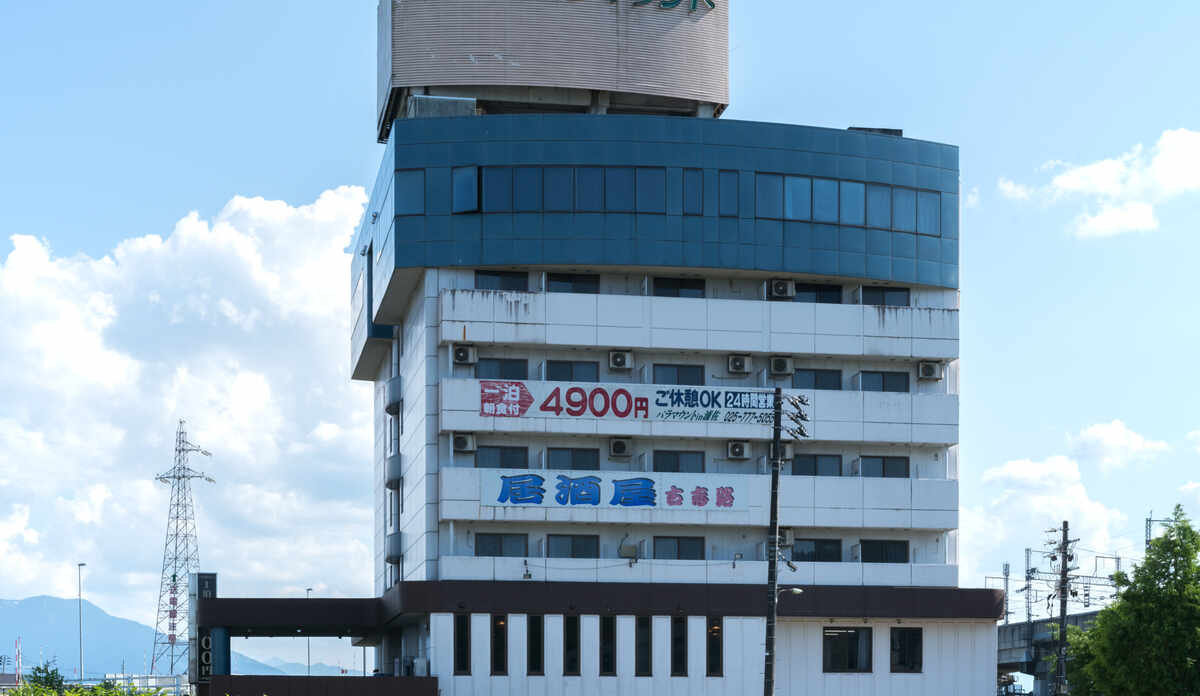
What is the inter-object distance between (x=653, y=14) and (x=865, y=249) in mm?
13915

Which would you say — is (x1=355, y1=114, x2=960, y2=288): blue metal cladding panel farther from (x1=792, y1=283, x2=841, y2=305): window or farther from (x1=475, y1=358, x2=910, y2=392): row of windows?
(x1=475, y1=358, x2=910, y2=392): row of windows

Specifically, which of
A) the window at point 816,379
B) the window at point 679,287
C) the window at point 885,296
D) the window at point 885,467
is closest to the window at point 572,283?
the window at point 679,287

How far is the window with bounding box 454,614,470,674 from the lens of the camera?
216ft

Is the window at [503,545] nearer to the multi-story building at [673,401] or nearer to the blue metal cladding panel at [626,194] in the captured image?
the multi-story building at [673,401]

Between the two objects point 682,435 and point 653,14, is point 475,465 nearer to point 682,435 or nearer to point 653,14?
point 682,435

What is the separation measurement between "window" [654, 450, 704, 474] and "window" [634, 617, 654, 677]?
6.15m

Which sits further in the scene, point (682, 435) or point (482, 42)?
point (482, 42)

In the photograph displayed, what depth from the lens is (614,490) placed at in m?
67.8

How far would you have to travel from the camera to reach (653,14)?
7431cm

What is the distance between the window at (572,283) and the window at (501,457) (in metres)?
6.67

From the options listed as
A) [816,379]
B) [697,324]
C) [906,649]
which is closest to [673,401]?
[697,324]

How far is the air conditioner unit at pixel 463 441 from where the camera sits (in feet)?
222

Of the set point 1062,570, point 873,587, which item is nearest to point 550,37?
point 873,587

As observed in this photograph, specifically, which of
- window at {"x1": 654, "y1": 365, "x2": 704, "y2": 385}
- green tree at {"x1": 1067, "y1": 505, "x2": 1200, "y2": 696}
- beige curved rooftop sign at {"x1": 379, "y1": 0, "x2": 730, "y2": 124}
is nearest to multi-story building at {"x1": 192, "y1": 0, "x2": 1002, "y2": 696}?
window at {"x1": 654, "y1": 365, "x2": 704, "y2": 385}
